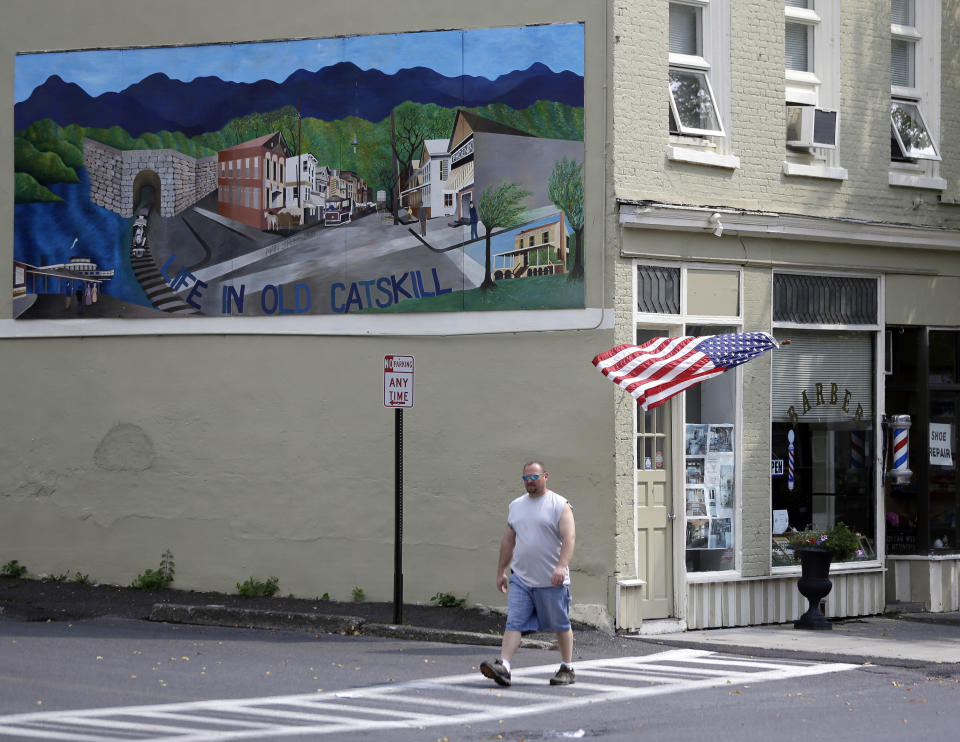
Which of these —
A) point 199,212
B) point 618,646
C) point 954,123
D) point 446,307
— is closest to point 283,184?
point 199,212

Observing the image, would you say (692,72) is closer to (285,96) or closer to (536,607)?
(285,96)

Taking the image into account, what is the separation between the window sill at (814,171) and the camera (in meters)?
15.9

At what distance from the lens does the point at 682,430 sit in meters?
15.1

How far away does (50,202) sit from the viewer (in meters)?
16.8

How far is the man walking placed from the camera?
37.5 feet

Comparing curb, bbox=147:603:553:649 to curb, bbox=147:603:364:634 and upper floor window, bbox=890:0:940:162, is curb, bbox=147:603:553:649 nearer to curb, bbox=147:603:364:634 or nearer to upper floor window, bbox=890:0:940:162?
curb, bbox=147:603:364:634

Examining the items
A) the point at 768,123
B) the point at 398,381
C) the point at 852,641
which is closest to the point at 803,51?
the point at 768,123

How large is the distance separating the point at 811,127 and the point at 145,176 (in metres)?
7.52

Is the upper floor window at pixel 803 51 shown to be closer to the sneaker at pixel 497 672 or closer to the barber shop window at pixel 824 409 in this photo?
the barber shop window at pixel 824 409

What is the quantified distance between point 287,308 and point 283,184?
1381mm

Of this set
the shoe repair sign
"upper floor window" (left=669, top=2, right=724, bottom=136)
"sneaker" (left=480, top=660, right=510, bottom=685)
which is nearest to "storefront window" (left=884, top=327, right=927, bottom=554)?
"upper floor window" (left=669, top=2, right=724, bottom=136)

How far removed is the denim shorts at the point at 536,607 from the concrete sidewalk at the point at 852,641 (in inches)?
113

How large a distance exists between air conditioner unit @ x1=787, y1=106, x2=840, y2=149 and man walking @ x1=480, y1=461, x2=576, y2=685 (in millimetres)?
6317

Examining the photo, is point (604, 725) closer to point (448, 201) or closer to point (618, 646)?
point (618, 646)
